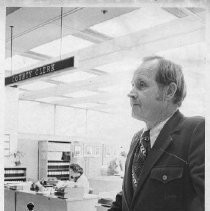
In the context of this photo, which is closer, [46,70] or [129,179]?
[129,179]

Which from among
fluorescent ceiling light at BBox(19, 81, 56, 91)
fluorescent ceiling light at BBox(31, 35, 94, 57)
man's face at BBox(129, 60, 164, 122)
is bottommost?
man's face at BBox(129, 60, 164, 122)

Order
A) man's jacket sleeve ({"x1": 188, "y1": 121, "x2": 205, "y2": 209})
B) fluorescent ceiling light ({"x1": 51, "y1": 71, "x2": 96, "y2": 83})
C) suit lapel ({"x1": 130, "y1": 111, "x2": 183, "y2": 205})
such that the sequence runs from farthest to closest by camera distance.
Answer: fluorescent ceiling light ({"x1": 51, "y1": 71, "x2": 96, "y2": 83}), suit lapel ({"x1": 130, "y1": 111, "x2": 183, "y2": 205}), man's jacket sleeve ({"x1": 188, "y1": 121, "x2": 205, "y2": 209})

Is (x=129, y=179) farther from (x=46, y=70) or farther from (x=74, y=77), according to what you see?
(x=74, y=77)

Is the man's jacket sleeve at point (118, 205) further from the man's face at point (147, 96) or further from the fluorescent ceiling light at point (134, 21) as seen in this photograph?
the fluorescent ceiling light at point (134, 21)

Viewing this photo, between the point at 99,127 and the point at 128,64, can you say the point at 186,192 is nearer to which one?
the point at 128,64

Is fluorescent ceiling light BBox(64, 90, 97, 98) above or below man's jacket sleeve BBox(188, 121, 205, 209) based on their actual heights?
above

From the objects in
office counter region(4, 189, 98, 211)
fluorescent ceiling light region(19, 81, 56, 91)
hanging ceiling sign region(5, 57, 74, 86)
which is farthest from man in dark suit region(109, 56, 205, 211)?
fluorescent ceiling light region(19, 81, 56, 91)

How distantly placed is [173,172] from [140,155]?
0.61ft

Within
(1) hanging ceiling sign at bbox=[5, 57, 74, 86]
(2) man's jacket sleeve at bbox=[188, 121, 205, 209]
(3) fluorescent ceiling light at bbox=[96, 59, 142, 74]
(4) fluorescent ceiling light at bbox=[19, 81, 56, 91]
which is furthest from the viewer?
(4) fluorescent ceiling light at bbox=[19, 81, 56, 91]

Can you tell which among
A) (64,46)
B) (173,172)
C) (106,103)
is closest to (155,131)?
(173,172)

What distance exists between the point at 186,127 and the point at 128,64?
5.82m

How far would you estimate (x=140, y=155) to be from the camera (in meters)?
1.57

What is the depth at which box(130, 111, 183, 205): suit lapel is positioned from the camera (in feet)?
4.86

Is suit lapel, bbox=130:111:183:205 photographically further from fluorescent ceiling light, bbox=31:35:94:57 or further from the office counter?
fluorescent ceiling light, bbox=31:35:94:57
